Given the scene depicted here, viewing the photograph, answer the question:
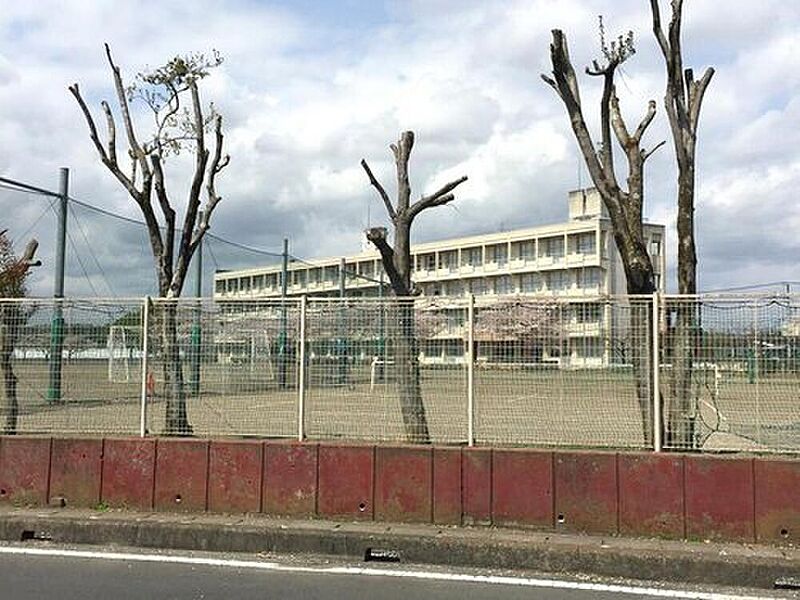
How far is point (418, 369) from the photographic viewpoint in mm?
9453

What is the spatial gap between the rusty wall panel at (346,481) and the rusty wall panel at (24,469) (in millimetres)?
3125

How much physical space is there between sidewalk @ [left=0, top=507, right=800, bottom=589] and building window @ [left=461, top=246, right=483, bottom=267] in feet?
248

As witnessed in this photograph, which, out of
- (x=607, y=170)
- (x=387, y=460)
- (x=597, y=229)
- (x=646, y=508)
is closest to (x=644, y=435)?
(x=646, y=508)

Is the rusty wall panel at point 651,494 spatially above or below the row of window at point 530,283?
below

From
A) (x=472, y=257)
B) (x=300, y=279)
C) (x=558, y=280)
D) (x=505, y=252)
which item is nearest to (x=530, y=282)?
(x=558, y=280)

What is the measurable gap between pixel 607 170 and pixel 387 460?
170 inches

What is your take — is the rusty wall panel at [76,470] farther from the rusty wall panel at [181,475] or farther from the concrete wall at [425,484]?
the rusty wall panel at [181,475]

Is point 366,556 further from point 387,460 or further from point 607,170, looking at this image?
point 607,170

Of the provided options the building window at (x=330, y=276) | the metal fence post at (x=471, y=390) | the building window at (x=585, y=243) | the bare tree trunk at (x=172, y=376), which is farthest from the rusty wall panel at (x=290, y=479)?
the building window at (x=585, y=243)

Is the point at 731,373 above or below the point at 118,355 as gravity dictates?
below

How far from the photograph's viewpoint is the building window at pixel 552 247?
76931 millimetres

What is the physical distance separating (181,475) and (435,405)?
9.18ft

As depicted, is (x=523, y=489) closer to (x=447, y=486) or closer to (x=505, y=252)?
(x=447, y=486)

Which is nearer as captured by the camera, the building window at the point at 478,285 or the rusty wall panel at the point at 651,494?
the rusty wall panel at the point at 651,494
